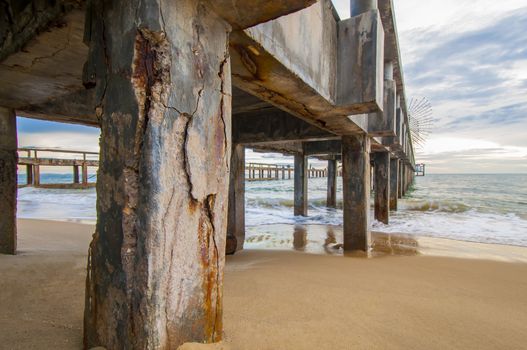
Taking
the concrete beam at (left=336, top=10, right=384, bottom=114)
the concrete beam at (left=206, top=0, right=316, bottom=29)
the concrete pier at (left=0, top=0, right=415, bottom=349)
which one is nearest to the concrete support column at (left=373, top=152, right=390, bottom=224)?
the concrete beam at (left=336, top=10, right=384, bottom=114)

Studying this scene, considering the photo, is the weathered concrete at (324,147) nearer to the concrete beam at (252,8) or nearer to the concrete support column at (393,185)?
the concrete support column at (393,185)

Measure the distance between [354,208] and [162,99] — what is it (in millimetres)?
5140

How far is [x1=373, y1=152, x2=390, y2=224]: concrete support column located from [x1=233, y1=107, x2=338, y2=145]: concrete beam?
5.19 meters

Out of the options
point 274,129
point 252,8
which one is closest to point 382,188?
point 274,129

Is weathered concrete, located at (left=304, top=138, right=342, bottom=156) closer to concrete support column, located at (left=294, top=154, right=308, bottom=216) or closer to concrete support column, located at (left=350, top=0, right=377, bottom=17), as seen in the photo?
concrete support column, located at (left=294, top=154, right=308, bottom=216)

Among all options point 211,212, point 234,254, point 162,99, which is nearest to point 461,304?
point 211,212

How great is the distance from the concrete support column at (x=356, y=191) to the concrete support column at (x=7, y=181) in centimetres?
541

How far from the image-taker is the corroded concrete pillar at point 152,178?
4.09 ft

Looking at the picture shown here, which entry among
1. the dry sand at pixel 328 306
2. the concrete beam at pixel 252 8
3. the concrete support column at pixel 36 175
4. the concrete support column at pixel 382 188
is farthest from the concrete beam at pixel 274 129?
the concrete support column at pixel 36 175

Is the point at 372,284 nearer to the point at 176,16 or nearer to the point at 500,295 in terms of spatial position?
the point at 500,295

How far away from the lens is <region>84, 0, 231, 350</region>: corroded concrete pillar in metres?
1.25

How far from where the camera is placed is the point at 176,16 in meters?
1.34

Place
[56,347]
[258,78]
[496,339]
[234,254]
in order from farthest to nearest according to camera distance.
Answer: [234,254] → [258,78] → [496,339] → [56,347]

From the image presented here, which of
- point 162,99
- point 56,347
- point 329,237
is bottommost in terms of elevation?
point 329,237
